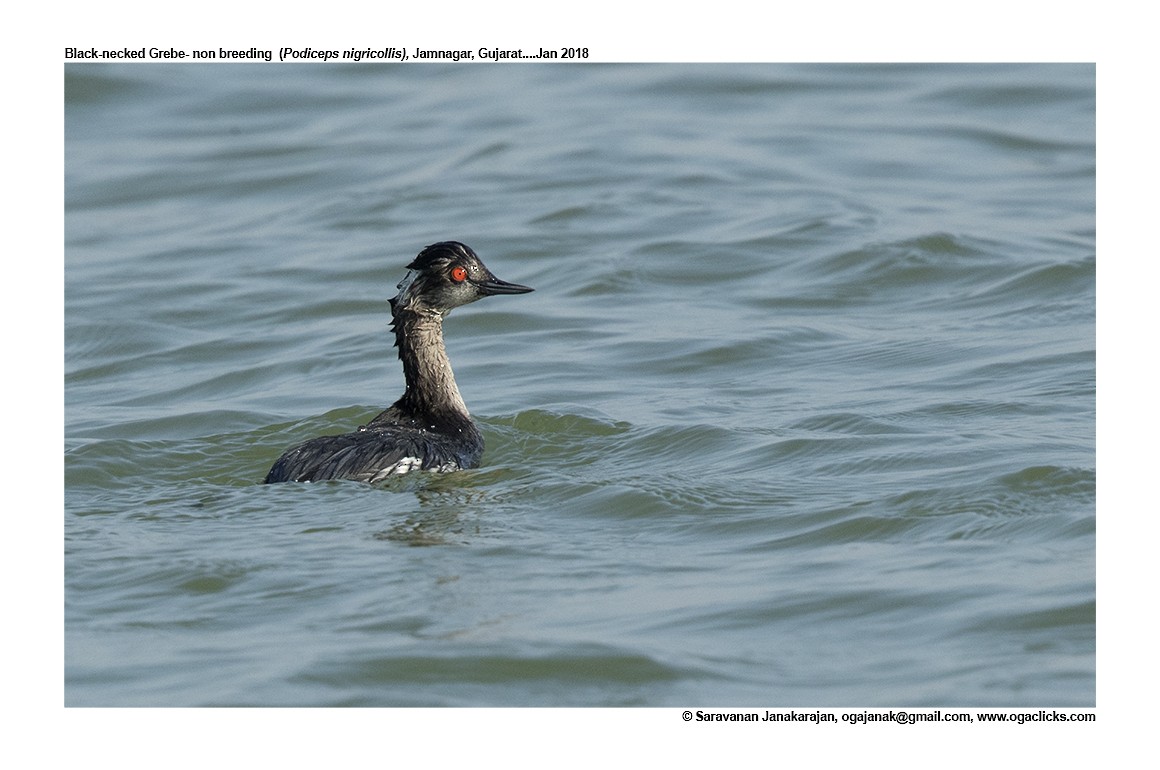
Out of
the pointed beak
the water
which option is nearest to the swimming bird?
the pointed beak

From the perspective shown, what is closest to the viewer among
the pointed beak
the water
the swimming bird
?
the water

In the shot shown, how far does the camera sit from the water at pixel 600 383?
680 centimetres

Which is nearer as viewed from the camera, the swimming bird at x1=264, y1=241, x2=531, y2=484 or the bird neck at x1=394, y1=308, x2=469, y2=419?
the swimming bird at x1=264, y1=241, x2=531, y2=484

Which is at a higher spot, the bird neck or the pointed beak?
the pointed beak

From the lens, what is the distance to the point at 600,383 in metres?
11.7

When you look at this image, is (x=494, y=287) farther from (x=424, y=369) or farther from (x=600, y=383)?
(x=600, y=383)

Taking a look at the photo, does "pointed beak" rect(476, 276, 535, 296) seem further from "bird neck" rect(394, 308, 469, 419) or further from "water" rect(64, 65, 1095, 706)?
"water" rect(64, 65, 1095, 706)

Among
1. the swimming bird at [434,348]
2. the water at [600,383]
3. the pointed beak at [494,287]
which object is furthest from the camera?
the pointed beak at [494,287]

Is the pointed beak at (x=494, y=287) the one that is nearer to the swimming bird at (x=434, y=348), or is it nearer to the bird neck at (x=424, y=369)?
the swimming bird at (x=434, y=348)

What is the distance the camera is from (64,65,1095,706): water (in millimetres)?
6801

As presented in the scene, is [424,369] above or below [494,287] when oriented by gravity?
below

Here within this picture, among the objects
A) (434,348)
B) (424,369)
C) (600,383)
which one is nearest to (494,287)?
(434,348)

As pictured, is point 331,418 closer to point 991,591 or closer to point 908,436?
point 908,436

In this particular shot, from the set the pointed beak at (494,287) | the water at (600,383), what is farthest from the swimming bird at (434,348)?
the water at (600,383)
